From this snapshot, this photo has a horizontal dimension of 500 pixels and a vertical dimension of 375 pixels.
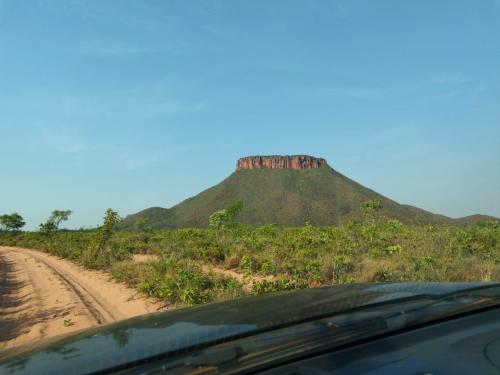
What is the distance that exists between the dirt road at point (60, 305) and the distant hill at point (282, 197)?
6844 centimetres

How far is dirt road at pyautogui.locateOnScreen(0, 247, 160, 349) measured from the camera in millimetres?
7625

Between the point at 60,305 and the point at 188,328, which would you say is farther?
the point at 60,305

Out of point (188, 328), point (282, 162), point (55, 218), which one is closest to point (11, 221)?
point (55, 218)

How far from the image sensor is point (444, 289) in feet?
8.12

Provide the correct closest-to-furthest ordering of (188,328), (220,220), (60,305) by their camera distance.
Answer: (188,328)
(60,305)
(220,220)

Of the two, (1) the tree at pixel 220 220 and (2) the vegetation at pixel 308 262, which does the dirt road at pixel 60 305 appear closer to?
(2) the vegetation at pixel 308 262

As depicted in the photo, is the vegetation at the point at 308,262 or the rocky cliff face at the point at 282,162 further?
the rocky cliff face at the point at 282,162

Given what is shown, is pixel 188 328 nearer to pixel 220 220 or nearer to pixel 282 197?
pixel 220 220

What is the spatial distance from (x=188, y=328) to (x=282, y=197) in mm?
96454

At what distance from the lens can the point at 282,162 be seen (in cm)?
11544

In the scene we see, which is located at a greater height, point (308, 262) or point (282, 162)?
point (282, 162)

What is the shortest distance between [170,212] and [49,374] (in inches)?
4424

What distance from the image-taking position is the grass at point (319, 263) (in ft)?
28.9

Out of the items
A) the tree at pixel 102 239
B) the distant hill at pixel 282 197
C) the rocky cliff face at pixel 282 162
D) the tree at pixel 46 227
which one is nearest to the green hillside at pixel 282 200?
the distant hill at pixel 282 197
